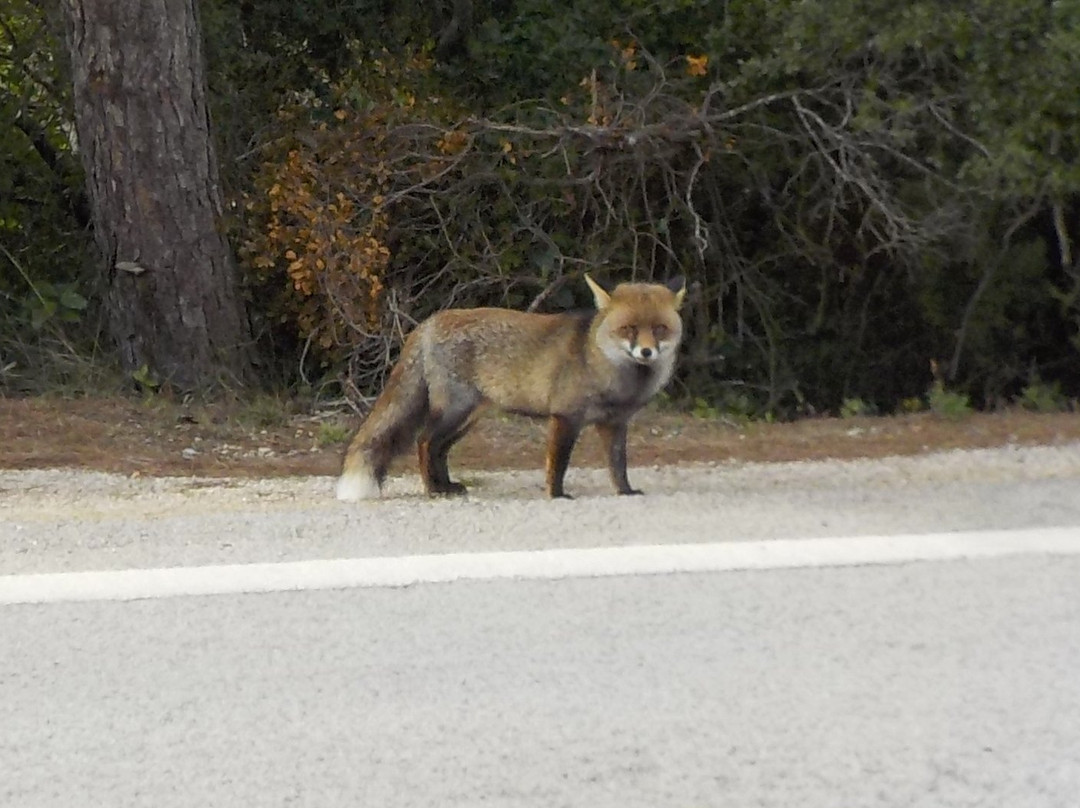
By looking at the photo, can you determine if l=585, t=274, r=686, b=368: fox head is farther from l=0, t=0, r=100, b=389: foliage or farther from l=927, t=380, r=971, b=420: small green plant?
l=0, t=0, r=100, b=389: foliage

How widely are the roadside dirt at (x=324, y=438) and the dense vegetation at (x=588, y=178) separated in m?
1.17

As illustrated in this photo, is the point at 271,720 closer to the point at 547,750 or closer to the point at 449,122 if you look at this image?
the point at 547,750

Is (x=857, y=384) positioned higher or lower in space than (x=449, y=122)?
lower

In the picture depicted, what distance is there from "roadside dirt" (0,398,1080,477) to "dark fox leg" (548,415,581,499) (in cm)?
148

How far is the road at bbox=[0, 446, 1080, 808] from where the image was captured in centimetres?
370

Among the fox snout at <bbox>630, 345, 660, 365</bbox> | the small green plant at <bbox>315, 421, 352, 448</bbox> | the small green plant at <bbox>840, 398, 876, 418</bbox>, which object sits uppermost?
the fox snout at <bbox>630, 345, 660, 365</bbox>

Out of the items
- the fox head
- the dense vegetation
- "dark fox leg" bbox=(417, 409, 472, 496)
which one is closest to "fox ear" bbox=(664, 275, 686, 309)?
the fox head

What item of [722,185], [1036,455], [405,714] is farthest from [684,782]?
[722,185]

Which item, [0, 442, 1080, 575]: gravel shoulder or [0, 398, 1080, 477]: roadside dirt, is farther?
[0, 398, 1080, 477]: roadside dirt

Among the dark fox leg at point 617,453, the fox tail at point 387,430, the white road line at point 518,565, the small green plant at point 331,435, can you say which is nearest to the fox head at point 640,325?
the dark fox leg at point 617,453

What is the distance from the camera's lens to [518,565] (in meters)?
5.70

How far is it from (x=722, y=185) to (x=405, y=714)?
34.6 feet

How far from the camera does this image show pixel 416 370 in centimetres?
789

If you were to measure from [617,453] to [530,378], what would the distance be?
0.58 metres
